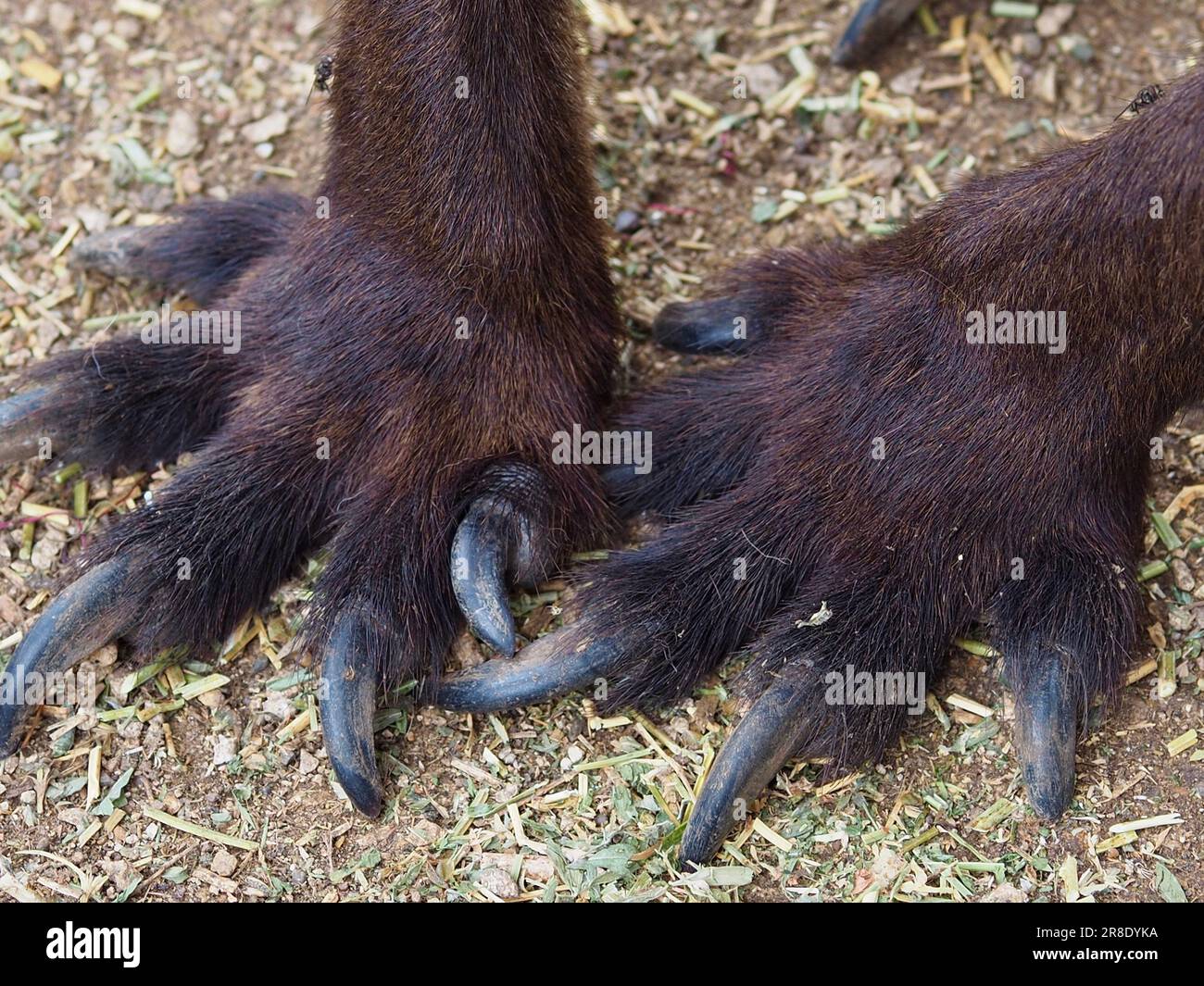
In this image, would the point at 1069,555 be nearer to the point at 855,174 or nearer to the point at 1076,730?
the point at 1076,730

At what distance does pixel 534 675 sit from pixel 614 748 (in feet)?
0.84

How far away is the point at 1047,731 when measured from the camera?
7.91 feet

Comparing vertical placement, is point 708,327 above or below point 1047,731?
above

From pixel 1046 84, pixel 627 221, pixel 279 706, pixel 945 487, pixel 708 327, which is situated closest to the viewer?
pixel 945 487

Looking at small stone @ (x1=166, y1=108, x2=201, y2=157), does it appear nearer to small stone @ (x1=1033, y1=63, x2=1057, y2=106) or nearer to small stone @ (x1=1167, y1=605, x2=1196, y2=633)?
small stone @ (x1=1033, y1=63, x2=1057, y2=106)

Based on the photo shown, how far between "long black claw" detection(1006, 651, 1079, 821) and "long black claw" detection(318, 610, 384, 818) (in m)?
1.18

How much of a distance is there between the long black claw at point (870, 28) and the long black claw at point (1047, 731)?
192cm

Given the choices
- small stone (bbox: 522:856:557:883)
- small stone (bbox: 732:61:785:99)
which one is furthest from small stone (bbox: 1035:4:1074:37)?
small stone (bbox: 522:856:557:883)

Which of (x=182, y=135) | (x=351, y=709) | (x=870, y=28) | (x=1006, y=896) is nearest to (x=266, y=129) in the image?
(x=182, y=135)

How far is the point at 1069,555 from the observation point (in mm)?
2469

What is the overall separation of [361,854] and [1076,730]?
134cm

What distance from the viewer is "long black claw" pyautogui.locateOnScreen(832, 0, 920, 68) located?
3602mm

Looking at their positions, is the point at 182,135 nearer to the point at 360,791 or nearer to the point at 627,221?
the point at 627,221
